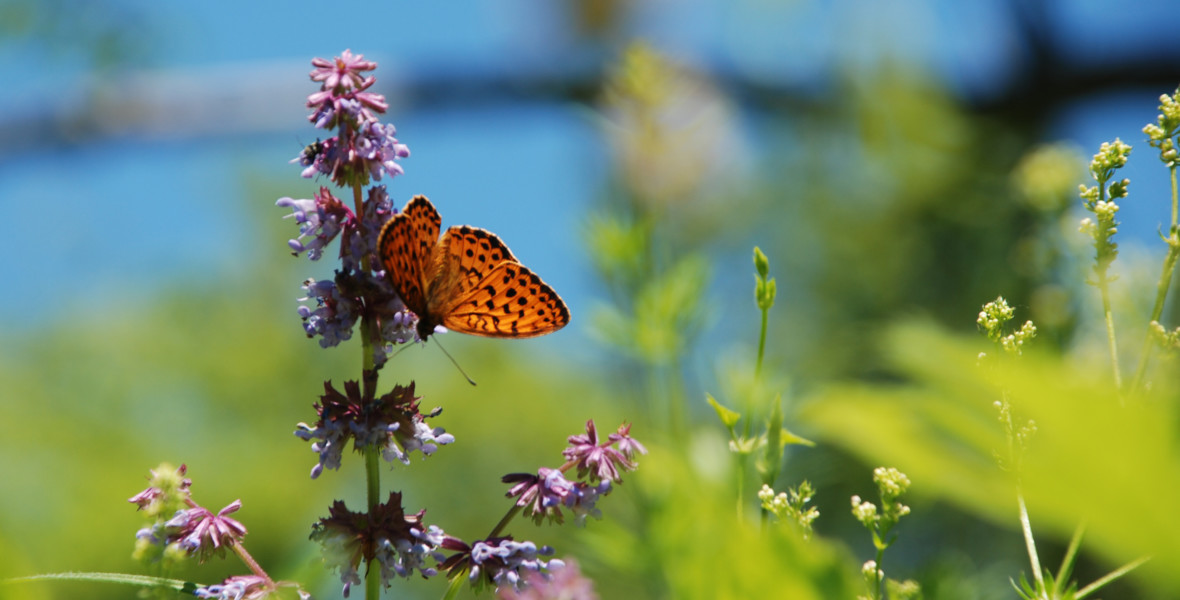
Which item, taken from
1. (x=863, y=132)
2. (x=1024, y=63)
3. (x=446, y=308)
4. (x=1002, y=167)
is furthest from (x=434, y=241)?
(x=1024, y=63)

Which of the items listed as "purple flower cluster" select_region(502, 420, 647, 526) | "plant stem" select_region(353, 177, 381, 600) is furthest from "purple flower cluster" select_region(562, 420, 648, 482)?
"plant stem" select_region(353, 177, 381, 600)

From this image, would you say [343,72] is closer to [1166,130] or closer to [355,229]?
[355,229]

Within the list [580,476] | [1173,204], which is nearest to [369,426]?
[580,476]

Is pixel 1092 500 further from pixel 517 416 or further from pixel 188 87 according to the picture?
pixel 517 416

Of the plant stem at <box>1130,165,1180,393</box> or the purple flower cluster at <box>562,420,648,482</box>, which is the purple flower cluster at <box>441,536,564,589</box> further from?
the plant stem at <box>1130,165,1180,393</box>

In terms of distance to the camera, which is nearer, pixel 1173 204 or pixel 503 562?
pixel 1173 204

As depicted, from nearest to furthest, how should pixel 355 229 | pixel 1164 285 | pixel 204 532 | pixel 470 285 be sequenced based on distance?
pixel 1164 285 → pixel 204 532 → pixel 355 229 → pixel 470 285
